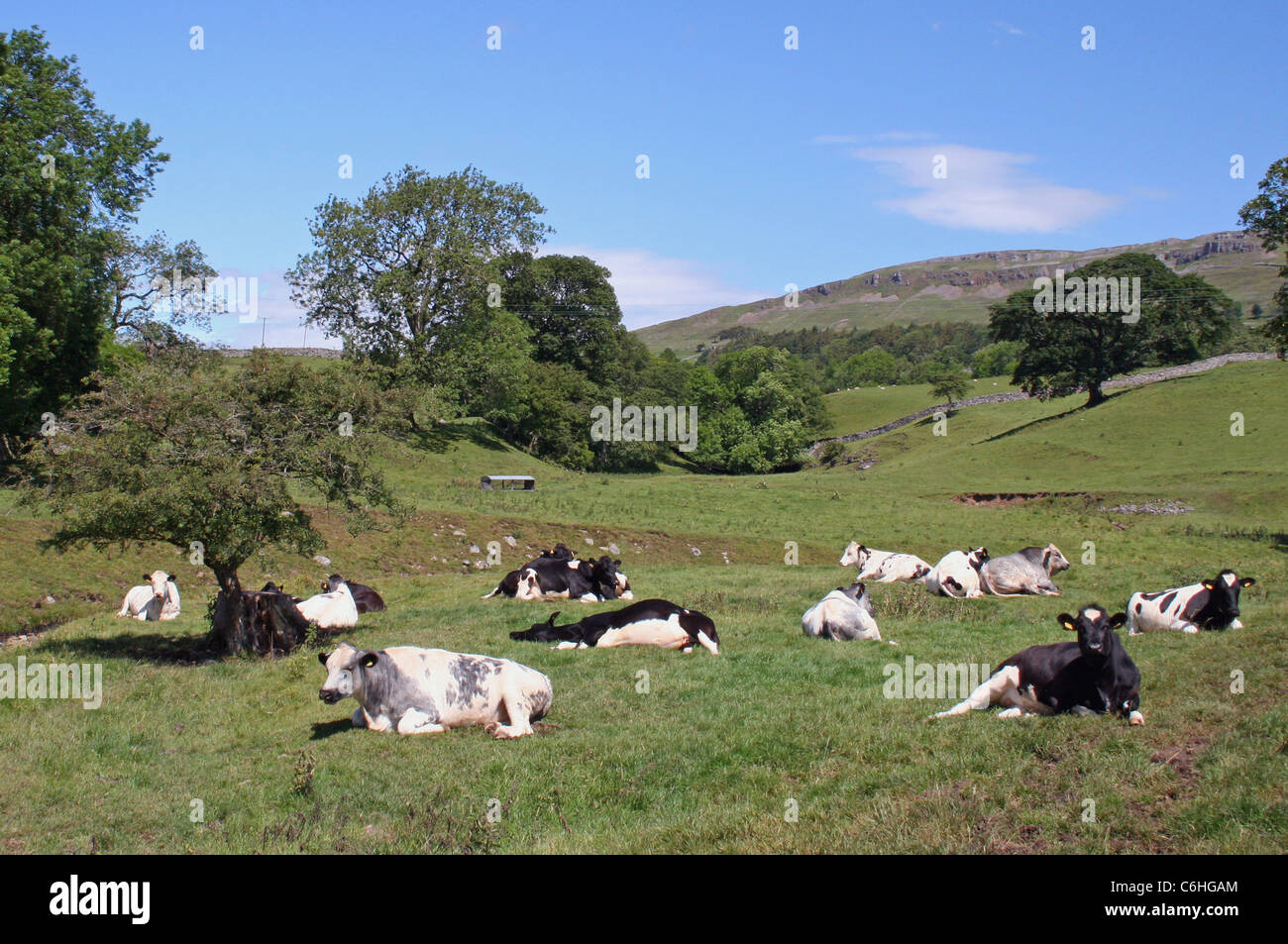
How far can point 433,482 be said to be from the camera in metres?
50.8

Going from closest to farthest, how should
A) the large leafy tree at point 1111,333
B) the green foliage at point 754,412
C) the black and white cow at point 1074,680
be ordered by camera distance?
1. the black and white cow at point 1074,680
2. the large leafy tree at point 1111,333
3. the green foliage at point 754,412

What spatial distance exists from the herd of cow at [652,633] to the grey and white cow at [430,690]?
0.04ft

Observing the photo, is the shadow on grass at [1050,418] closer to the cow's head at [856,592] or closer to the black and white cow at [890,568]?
the black and white cow at [890,568]

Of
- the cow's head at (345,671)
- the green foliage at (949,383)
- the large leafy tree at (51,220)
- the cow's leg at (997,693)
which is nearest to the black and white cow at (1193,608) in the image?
the cow's leg at (997,693)

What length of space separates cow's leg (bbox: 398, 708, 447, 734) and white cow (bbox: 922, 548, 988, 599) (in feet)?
41.7

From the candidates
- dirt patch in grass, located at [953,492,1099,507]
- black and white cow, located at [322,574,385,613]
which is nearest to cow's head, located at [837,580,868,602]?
black and white cow, located at [322,574,385,613]

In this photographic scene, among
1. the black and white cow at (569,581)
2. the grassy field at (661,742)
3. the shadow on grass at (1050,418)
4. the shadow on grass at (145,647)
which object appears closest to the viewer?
the grassy field at (661,742)

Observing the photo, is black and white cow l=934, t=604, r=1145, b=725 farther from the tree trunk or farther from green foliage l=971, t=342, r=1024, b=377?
green foliage l=971, t=342, r=1024, b=377

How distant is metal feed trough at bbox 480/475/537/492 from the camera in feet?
160

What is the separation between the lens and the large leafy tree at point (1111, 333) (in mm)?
74125

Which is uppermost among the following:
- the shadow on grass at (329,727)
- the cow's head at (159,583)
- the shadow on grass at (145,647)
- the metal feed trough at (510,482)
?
the metal feed trough at (510,482)

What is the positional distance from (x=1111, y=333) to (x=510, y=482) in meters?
50.6

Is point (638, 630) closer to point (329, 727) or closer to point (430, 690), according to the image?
A: point (430, 690)
